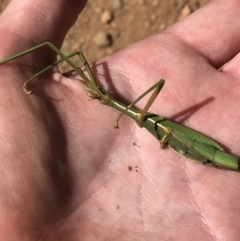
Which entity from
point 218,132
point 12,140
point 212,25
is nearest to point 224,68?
point 212,25

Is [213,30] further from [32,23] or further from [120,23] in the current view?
[120,23]

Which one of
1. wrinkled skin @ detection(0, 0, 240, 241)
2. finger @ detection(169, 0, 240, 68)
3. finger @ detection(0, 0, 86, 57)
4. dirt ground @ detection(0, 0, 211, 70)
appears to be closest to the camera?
wrinkled skin @ detection(0, 0, 240, 241)

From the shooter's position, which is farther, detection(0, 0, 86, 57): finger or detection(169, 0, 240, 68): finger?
detection(169, 0, 240, 68): finger

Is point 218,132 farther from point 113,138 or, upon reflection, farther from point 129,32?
point 129,32

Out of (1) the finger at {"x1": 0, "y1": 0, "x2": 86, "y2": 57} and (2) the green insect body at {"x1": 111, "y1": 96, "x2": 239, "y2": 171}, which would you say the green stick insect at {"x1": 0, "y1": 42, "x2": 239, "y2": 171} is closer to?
(2) the green insect body at {"x1": 111, "y1": 96, "x2": 239, "y2": 171}

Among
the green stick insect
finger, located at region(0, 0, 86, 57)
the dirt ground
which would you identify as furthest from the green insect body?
the dirt ground

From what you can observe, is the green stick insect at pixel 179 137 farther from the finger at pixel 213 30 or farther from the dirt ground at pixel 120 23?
the dirt ground at pixel 120 23

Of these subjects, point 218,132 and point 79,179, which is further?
point 218,132
